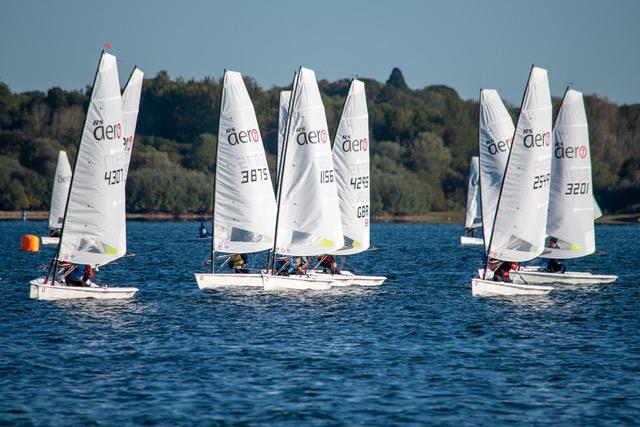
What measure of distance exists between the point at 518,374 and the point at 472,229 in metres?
54.9

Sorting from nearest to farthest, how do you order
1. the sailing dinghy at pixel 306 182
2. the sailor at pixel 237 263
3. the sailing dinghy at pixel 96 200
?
the sailing dinghy at pixel 96 200
the sailor at pixel 237 263
the sailing dinghy at pixel 306 182

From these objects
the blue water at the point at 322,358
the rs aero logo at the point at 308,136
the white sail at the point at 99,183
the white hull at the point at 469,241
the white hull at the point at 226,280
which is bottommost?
the blue water at the point at 322,358

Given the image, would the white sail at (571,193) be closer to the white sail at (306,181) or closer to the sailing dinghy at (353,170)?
the sailing dinghy at (353,170)

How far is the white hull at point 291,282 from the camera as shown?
36875 millimetres

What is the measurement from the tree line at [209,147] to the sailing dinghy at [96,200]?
314 ft

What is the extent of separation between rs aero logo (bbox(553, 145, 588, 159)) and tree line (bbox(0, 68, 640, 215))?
94680 millimetres

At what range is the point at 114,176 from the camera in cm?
3422

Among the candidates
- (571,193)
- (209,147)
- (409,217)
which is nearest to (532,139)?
(571,193)

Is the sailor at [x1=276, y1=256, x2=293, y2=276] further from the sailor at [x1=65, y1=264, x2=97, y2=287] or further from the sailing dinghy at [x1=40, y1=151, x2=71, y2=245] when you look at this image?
the sailing dinghy at [x1=40, y1=151, x2=71, y2=245]

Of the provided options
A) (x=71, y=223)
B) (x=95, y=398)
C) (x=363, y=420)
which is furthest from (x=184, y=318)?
(x=363, y=420)

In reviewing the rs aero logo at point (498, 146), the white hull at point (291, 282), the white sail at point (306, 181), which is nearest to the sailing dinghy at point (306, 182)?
the white sail at point (306, 181)

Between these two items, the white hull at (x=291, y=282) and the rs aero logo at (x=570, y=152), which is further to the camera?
the rs aero logo at (x=570, y=152)

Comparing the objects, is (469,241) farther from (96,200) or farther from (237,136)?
(96,200)

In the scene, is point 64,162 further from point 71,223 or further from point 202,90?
point 202,90
